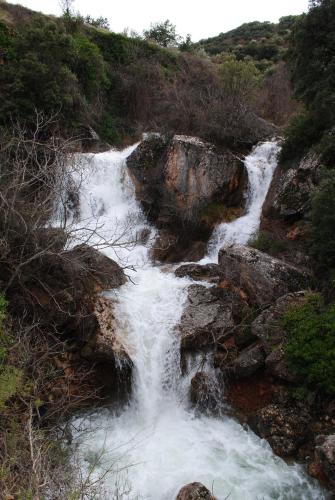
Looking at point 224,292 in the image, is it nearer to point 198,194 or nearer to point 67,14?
point 198,194

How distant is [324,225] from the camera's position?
9648 millimetres

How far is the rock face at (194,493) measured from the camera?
6543mm

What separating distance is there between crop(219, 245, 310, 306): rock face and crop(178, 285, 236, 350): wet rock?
0.54 meters

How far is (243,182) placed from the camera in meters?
15.7

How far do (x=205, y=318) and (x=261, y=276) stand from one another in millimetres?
1901

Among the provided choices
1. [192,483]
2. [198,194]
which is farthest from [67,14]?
[192,483]

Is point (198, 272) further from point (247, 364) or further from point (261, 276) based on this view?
point (247, 364)

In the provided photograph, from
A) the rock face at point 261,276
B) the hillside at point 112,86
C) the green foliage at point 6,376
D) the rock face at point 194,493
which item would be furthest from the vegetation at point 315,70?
the green foliage at point 6,376

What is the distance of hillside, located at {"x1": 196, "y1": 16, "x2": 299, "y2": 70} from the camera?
125 ft

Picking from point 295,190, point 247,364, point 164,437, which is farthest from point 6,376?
point 295,190

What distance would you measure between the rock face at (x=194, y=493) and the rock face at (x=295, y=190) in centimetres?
868

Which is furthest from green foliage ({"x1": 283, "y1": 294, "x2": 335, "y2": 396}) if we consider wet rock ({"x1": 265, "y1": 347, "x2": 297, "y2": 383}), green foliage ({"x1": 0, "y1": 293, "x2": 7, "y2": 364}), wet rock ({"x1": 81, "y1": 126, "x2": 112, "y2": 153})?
wet rock ({"x1": 81, "y1": 126, "x2": 112, "y2": 153})

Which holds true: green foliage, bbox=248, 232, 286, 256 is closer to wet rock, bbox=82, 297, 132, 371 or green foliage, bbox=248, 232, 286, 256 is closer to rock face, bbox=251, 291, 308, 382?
rock face, bbox=251, 291, 308, 382

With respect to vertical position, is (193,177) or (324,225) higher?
(324,225)
